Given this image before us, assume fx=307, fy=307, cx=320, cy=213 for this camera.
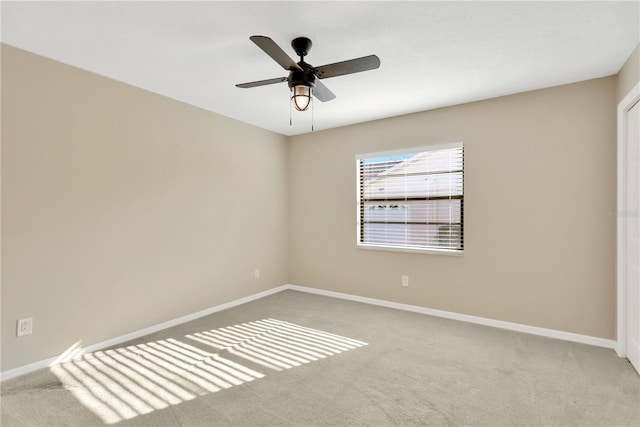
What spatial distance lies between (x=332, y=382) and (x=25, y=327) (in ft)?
7.87

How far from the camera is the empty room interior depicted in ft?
6.51

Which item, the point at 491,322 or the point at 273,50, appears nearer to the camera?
the point at 273,50

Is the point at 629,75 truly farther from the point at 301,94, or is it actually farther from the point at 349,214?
the point at 349,214

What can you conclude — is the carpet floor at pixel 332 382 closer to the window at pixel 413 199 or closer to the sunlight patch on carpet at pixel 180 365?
the sunlight patch on carpet at pixel 180 365

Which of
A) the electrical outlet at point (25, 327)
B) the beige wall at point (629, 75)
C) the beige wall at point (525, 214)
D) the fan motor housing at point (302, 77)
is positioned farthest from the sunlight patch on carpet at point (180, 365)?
the beige wall at point (629, 75)

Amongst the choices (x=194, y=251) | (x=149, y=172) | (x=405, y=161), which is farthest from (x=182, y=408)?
(x=405, y=161)

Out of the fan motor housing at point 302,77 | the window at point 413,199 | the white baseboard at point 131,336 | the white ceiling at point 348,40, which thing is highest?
the white ceiling at point 348,40

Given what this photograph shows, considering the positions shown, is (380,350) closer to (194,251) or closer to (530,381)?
(530,381)

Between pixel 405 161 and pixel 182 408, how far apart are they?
11.3 feet

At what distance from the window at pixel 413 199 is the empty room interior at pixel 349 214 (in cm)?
3

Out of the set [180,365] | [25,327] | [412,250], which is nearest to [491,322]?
[412,250]

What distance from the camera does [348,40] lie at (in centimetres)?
220

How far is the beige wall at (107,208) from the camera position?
2340 millimetres

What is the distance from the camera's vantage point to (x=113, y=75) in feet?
9.10
